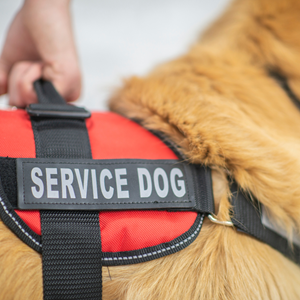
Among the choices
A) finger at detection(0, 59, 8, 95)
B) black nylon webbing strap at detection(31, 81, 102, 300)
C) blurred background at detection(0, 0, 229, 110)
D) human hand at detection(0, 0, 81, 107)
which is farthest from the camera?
blurred background at detection(0, 0, 229, 110)

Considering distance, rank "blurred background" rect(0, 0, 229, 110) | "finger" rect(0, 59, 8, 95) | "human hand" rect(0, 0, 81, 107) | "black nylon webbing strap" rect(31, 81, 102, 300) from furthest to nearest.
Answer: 1. "blurred background" rect(0, 0, 229, 110)
2. "finger" rect(0, 59, 8, 95)
3. "human hand" rect(0, 0, 81, 107)
4. "black nylon webbing strap" rect(31, 81, 102, 300)

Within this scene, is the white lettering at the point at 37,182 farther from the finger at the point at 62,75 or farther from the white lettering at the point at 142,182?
the finger at the point at 62,75

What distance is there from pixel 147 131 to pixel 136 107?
0.07m

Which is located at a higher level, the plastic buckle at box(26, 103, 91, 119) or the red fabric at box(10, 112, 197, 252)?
the plastic buckle at box(26, 103, 91, 119)

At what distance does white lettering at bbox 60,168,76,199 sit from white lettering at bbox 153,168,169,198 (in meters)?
0.13

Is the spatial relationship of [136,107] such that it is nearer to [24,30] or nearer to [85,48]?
[24,30]

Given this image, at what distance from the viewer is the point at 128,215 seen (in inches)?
17.1

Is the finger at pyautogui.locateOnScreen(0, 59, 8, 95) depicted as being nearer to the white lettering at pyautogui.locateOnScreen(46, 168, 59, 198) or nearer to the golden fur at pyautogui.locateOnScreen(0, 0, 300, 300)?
the golden fur at pyautogui.locateOnScreen(0, 0, 300, 300)

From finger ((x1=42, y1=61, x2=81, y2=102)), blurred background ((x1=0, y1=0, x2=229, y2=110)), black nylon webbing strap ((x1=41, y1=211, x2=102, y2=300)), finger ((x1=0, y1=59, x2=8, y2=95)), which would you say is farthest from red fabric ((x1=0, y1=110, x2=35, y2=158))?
blurred background ((x1=0, y1=0, x2=229, y2=110))

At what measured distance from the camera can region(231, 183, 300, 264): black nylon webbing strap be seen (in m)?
0.48

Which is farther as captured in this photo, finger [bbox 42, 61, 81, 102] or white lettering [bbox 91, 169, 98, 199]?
finger [bbox 42, 61, 81, 102]

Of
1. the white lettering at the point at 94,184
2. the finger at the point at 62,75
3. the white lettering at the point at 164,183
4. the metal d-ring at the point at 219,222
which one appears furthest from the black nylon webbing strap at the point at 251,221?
the finger at the point at 62,75

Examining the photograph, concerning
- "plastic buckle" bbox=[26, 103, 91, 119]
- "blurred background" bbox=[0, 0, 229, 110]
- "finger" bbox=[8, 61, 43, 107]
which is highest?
"blurred background" bbox=[0, 0, 229, 110]

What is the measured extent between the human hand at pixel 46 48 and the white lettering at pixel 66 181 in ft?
1.11
